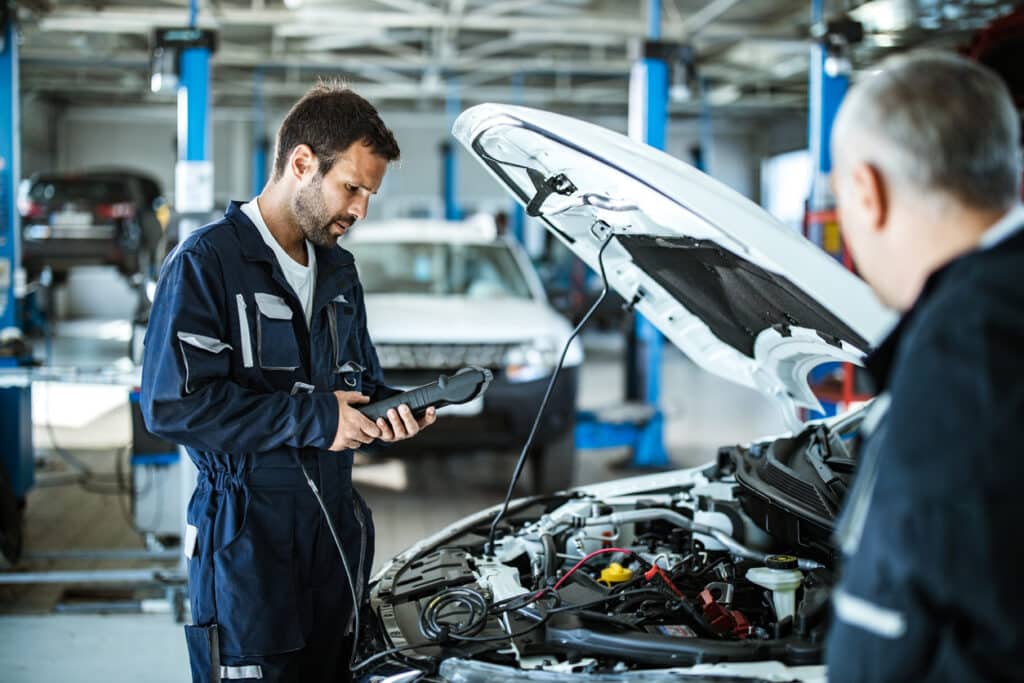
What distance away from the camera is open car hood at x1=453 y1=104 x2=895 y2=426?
157 cm

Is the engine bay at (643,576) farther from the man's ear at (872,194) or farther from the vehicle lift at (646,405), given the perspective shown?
the vehicle lift at (646,405)

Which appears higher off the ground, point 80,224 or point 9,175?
point 9,175

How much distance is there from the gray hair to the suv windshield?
526 cm

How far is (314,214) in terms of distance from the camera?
217cm

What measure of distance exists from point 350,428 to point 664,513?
0.99 metres

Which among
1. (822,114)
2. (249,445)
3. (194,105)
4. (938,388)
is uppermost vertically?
(822,114)

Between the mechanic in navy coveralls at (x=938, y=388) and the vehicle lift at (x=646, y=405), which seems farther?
the vehicle lift at (x=646, y=405)

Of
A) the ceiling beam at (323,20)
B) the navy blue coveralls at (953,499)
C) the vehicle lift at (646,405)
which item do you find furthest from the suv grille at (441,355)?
the ceiling beam at (323,20)

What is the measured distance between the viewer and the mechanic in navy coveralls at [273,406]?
78.5 inches

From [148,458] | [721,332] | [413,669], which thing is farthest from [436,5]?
[413,669]

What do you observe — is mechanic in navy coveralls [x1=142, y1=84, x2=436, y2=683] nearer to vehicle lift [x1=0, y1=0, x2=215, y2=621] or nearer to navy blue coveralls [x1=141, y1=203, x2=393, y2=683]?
navy blue coveralls [x1=141, y1=203, x2=393, y2=683]

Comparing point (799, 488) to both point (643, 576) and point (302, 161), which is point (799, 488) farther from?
point (302, 161)

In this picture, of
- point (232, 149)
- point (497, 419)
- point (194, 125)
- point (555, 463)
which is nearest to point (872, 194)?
point (497, 419)

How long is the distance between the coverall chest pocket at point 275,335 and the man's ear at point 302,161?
0.28 metres
